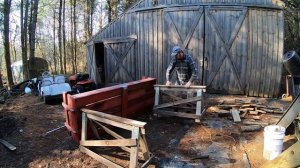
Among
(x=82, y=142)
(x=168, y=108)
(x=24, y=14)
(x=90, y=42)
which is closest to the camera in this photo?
(x=82, y=142)

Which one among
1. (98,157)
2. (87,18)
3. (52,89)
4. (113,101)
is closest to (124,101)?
(113,101)

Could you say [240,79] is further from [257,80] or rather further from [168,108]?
[168,108]

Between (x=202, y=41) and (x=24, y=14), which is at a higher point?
(x=24, y=14)

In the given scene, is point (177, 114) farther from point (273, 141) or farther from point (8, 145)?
point (8, 145)

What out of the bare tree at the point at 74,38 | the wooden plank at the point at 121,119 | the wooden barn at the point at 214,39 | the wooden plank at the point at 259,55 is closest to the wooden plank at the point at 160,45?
the wooden barn at the point at 214,39

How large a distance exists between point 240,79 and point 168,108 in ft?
14.0

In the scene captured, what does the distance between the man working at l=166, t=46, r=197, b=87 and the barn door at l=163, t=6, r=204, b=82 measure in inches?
130

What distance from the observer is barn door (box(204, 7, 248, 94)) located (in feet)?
36.2

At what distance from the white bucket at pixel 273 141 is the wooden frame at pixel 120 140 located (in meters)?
2.09

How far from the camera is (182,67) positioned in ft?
27.3

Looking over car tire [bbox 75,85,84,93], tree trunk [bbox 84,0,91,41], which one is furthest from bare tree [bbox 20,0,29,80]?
car tire [bbox 75,85,84,93]

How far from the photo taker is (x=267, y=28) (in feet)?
35.1

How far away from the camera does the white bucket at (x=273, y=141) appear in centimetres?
512

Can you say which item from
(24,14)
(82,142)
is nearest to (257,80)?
(82,142)
